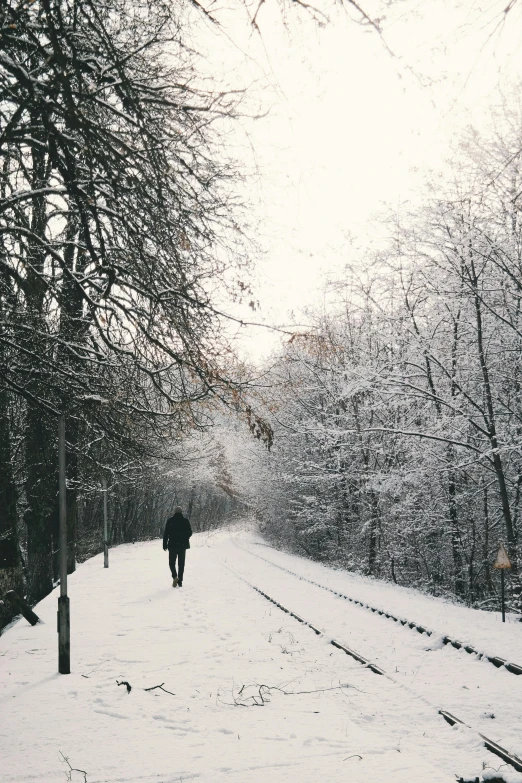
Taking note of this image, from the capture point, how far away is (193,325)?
20.2ft

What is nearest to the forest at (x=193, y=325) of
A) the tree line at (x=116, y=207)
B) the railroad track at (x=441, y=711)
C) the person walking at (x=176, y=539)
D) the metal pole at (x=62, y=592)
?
the tree line at (x=116, y=207)

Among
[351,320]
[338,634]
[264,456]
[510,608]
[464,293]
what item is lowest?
[510,608]

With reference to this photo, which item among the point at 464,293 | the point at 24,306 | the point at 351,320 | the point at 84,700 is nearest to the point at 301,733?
the point at 84,700

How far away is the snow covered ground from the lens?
431 centimetres

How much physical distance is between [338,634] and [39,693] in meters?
4.38

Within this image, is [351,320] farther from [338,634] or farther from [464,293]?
[338,634]

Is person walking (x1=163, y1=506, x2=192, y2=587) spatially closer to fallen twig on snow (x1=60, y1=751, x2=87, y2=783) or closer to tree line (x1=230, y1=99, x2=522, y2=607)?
tree line (x1=230, y1=99, x2=522, y2=607)

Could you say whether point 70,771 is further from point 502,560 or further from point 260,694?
point 502,560

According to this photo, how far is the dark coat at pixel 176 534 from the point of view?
14.2 metres

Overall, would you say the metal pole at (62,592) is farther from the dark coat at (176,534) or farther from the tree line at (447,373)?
the dark coat at (176,534)

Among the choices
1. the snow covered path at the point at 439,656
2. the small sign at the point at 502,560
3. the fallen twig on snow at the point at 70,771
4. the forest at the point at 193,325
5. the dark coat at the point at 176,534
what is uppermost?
the forest at the point at 193,325

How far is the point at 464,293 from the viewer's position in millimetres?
15539

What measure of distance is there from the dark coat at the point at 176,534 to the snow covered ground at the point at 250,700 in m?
3.43

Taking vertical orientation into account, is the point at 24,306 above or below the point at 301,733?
above
